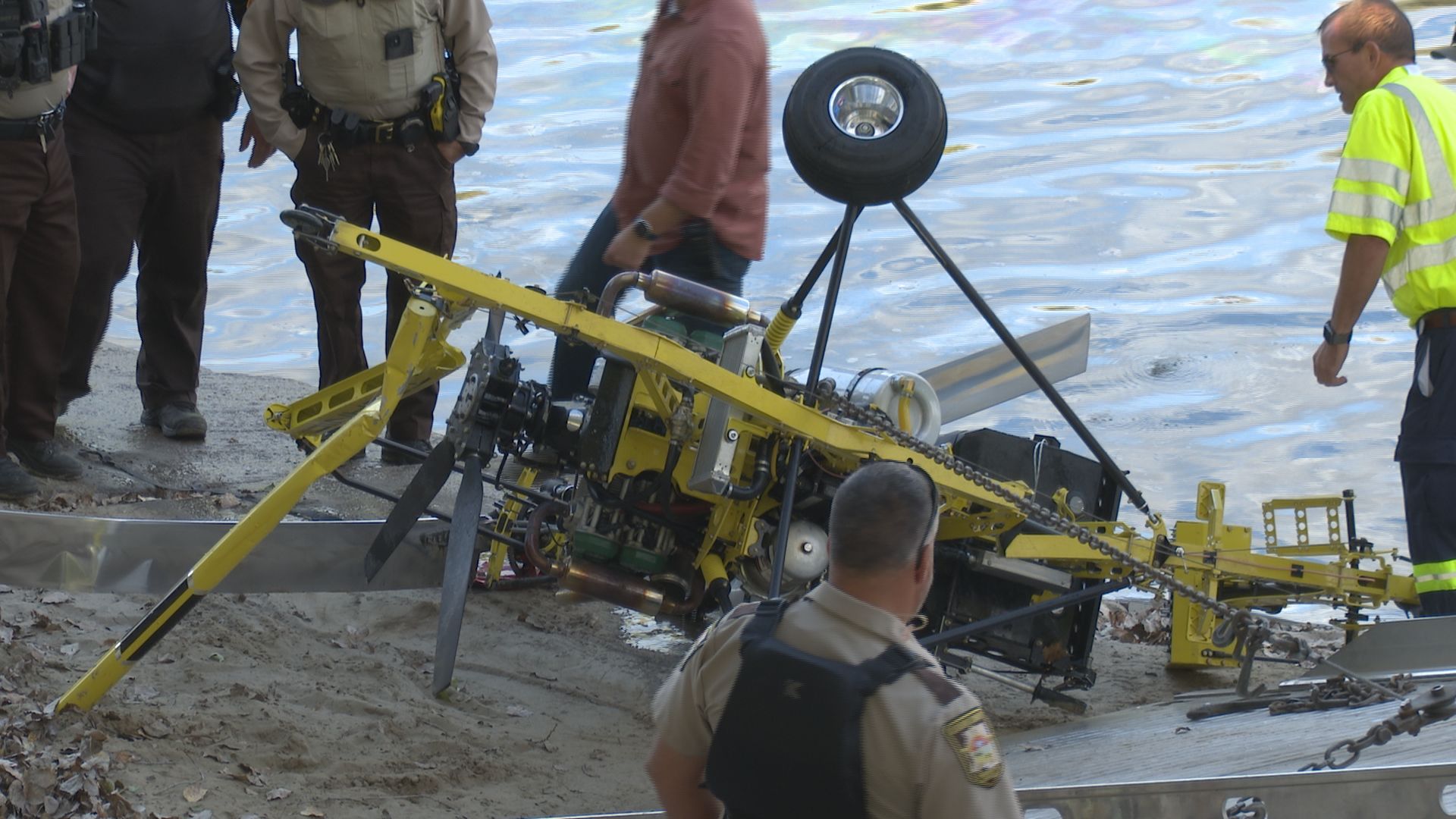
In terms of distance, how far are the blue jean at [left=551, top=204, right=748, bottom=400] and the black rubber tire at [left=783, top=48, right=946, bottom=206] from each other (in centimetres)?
51

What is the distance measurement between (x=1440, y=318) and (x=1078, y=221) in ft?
29.3

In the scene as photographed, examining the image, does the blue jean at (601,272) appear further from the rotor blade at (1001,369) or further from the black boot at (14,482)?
the black boot at (14,482)

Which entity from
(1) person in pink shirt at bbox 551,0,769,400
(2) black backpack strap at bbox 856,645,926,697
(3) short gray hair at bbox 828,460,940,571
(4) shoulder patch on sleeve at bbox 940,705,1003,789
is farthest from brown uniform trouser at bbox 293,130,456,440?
(4) shoulder patch on sleeve at bbox 940,705,1003,789

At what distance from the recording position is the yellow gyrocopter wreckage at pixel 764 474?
438cm

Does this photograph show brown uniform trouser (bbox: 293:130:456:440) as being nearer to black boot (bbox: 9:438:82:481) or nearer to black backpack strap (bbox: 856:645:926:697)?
black boot (bbox: 9:438:82:481)

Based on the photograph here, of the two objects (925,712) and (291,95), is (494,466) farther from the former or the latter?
(925,712)

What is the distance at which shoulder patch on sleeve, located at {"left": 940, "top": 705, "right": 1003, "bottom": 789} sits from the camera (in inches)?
88.9

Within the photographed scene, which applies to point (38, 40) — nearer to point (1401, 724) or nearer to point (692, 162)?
point (692, 162)

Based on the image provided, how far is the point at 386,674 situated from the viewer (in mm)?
5078

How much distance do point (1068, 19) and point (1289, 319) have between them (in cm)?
902

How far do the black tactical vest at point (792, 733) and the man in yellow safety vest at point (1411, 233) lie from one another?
3.20 metres

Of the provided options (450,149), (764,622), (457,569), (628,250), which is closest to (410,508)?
(457,569)

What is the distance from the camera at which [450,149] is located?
673cm

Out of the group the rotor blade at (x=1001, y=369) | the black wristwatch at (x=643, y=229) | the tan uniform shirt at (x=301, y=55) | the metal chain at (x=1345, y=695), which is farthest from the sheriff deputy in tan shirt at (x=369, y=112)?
the metal chain at (x=1345, y=695)
